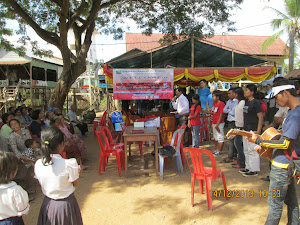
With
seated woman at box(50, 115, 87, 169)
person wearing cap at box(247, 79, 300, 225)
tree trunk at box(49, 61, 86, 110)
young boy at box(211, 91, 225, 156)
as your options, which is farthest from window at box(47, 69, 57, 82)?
person wearing cap at box(247, 79, 300, 225)

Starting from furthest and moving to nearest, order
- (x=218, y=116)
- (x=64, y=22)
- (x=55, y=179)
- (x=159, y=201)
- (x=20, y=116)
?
(x=64, y=22)
(x=20, y=116)
(x=218, y=116)
(x=159, y=201)
(x=55, y=179)

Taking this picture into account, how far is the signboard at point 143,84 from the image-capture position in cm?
660

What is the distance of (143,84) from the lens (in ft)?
21.8

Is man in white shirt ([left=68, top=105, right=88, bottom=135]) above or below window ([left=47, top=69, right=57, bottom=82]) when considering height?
below

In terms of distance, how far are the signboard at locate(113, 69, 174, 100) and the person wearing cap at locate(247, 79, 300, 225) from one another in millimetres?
4535

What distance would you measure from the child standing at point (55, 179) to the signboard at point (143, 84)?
477 centimetres

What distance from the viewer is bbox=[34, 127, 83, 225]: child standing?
1.83 meters

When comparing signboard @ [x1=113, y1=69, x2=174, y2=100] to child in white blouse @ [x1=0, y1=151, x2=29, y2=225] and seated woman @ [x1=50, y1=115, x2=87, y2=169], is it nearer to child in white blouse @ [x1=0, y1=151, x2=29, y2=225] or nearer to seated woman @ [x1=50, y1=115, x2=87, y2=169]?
seated woman @ [x1=50, y1=115, x2=87, y2=169]

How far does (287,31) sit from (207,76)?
471 inches

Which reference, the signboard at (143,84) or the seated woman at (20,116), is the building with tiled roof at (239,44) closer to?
the signboard at (143,84)

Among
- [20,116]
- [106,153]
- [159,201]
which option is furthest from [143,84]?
→ [159,201]

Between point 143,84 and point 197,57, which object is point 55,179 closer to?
point 143,84

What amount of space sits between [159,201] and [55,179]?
203 cm

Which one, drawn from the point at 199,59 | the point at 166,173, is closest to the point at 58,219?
the point at 166,173
